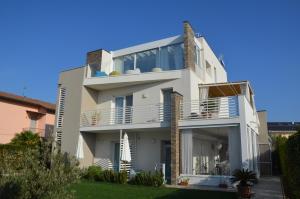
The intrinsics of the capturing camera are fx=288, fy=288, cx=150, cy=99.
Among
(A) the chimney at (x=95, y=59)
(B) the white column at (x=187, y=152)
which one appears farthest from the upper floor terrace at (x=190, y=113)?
(A) the chimney at (x=95, y=59)

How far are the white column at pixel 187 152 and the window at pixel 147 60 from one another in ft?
22.0

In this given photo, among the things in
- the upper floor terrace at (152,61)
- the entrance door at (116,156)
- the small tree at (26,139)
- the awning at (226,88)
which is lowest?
the entrance door at (116,156)

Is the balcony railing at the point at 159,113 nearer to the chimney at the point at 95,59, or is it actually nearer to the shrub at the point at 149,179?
the shrub at the point at 149,179

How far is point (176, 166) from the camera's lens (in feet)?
54.0

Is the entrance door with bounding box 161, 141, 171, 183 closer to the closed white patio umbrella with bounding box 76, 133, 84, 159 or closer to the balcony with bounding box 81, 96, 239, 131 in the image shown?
the balcony with bounding box 81, 96, 239, 131

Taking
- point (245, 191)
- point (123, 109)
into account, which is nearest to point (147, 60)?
point (123, 109)

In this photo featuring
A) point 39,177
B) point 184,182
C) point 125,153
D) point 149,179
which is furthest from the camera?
point 125,153

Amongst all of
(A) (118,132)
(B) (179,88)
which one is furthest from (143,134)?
(B) (179,88)

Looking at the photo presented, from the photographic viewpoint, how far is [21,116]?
3291cm

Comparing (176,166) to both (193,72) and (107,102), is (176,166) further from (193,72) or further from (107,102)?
(107,102)

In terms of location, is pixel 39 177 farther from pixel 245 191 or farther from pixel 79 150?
pixel 79 150

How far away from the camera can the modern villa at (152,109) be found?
17641 mm

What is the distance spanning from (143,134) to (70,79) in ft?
24.8

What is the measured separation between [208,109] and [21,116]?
929 inches
